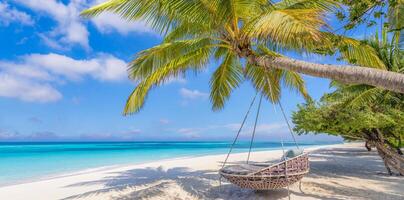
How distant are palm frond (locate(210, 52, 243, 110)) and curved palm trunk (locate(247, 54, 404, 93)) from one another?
2.96 meters

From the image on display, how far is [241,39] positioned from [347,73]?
1.56m

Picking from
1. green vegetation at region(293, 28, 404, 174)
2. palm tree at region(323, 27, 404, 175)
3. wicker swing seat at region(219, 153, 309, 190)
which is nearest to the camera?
wicker swing seat at region(219, 153, 309, 190)

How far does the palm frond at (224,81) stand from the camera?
6863mm

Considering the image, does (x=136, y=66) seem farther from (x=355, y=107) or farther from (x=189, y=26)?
(x=355, y=107)

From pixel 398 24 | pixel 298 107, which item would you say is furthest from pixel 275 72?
pixel 398 24

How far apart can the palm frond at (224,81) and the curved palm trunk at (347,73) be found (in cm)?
296

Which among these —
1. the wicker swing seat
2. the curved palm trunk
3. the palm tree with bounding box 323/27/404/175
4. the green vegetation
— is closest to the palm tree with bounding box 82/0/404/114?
the curved palm trunk

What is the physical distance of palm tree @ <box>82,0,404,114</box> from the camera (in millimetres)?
3334

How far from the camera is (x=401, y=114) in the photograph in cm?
636

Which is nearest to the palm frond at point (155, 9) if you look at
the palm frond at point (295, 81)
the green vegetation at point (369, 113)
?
the palm frond at point (295, 81)

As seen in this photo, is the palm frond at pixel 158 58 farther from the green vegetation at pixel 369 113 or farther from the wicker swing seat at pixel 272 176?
the green vegetation at pixel 369 113

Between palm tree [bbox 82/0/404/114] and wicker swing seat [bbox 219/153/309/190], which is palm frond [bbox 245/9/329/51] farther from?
wicker swing seat [bbox 219/153/309/190]

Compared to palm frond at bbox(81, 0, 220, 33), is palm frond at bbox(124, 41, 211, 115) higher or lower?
lower

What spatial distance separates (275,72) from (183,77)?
201 cm
